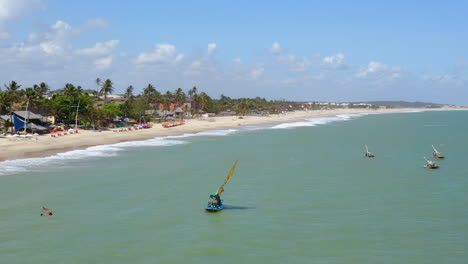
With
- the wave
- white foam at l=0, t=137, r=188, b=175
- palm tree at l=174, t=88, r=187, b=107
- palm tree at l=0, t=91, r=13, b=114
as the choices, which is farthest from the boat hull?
palm tree at l=174, t=88, r=187, b=107

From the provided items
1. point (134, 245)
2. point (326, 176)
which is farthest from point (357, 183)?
point (134, 245)

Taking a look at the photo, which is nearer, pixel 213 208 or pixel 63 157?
pixel 213 208

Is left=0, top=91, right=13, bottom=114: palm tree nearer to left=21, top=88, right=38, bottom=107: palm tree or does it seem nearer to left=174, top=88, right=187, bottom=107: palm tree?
left=21, top=88, right=38, bottom=107: palm tree

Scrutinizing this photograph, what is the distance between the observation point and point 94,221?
23.0m

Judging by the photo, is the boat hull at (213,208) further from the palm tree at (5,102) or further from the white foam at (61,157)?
the palm tree at (5,102)

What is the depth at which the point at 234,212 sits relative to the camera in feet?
82.3

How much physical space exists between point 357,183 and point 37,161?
1219 inches

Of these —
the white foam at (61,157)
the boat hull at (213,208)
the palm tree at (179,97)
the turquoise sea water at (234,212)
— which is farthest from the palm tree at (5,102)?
the palm tree at (179,97)

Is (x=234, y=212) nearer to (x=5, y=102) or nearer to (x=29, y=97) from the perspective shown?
(x=5, y=102)

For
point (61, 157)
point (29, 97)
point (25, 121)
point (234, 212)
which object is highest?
point (29, 97)

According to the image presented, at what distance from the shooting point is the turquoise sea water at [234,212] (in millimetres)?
19094

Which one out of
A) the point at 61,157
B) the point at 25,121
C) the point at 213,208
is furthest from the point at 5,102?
the point at 213,208

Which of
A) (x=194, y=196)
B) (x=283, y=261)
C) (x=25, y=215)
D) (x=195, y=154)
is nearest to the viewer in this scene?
(x=283, y=261)

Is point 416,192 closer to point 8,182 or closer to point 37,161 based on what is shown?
point 8,182
